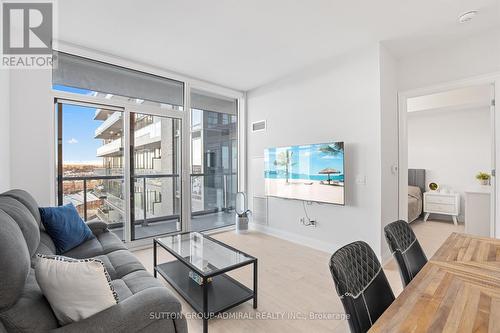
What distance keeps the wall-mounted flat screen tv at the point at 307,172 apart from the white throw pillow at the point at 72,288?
9.02ft

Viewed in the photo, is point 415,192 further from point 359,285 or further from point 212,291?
point 359,285

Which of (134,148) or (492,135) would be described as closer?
(492,135)

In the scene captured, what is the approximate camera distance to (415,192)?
5.15m

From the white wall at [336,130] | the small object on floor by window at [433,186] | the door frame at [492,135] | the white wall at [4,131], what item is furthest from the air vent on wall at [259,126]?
the small object on floor by window at [433,186]

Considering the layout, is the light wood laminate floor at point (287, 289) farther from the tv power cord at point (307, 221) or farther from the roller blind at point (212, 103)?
the roller blind at point (212, 103)

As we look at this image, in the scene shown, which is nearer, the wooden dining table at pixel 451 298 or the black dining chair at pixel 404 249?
the wooden dining table at pixel 451 298

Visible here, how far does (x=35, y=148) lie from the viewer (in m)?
2.77

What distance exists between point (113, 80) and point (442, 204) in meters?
6.40

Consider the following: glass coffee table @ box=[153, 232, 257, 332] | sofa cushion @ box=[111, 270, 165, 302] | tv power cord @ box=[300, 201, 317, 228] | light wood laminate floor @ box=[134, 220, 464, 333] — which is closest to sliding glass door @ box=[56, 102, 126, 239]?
light wood laminate floor @ box=[134, 220, 464, 333]

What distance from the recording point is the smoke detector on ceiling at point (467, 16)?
2349 millimetres

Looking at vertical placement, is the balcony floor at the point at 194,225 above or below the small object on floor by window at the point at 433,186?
below

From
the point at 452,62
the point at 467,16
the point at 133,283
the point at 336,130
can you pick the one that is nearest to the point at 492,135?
the point at 452,62

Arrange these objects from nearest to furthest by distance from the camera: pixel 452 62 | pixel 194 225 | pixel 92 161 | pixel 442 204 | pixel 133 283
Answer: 1. pixel 133 283
2. pixel 452 62
3. pixel 92 161
4. pixel 194 225
5. pixel 442 204

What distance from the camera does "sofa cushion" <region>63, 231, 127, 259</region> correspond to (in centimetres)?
212
